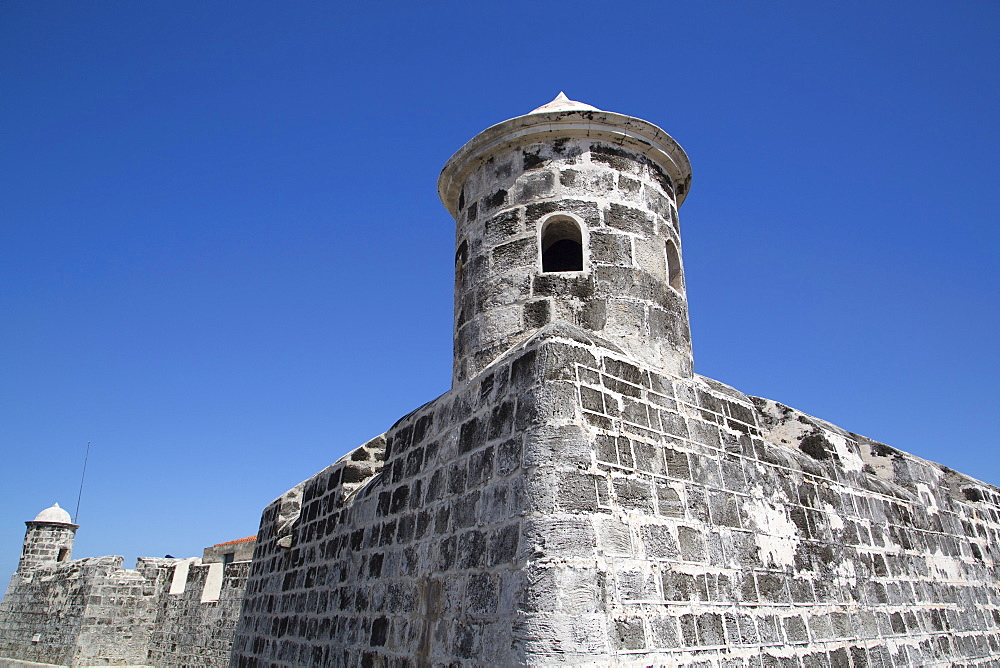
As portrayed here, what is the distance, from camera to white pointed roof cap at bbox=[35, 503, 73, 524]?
66.9 ft

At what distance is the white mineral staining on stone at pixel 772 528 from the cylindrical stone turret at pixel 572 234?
3.18 feet

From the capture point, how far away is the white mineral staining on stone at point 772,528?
4215 millimetres

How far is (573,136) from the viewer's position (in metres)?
5.06

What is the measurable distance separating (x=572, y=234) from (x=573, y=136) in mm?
723

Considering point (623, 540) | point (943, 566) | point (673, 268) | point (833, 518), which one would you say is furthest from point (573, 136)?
point (943, 566)

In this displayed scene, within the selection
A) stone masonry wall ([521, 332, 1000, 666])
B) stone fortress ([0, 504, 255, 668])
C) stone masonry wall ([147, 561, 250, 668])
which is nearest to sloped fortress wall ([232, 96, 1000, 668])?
stone masonry wall ([521, 332, 1000, 666])

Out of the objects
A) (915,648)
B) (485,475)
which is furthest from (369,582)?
(915,648)

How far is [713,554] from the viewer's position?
3840 mm

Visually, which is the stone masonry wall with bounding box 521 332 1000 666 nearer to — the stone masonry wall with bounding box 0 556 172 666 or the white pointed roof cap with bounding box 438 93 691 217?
the white pointed roof cap with bounding box 438 93 691 217

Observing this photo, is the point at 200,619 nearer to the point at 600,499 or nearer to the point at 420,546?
the point at 420,546

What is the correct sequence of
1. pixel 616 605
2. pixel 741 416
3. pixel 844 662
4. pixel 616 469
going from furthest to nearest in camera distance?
pixel 741 416, pixel 844 662, pixel 616 469, pixel 616 605

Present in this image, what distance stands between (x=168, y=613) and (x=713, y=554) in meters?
14.3

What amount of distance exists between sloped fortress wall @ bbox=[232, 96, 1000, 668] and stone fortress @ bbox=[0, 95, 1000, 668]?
0.05ft

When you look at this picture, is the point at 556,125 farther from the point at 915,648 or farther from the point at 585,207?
the point at 915,648
